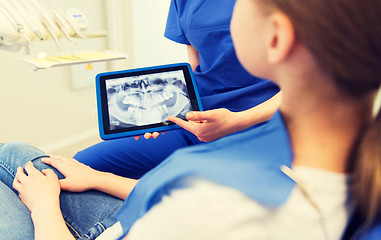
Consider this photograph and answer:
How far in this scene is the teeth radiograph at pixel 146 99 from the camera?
84 centimetres

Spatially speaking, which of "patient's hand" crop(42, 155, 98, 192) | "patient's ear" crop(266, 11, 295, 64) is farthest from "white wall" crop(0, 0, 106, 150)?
"patient's ear" crop(266, 11, 295, 64)

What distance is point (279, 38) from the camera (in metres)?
0.38

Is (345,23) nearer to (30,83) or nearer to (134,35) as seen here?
(30,83)

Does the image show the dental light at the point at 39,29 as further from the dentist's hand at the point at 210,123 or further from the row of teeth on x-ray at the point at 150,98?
the dentist's hand at the point at 210,123

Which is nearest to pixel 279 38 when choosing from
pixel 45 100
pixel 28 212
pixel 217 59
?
pixel 217 59

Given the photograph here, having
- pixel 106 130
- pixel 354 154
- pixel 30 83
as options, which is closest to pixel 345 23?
pixel 354 154

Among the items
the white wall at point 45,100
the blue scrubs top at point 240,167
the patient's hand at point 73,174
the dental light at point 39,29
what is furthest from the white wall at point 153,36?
the blue scrubs top at point 240,167

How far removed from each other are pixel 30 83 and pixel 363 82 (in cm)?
184

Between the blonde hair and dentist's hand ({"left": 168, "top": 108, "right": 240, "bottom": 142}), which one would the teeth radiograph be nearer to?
dentist's hand ({"left": 168, "top": 108, "right": 240, "bottom": 142})

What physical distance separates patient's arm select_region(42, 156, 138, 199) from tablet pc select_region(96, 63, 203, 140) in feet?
0.38

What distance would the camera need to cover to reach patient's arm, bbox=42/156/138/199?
2.62ft

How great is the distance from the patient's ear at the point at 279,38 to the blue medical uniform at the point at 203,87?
0.54 meters

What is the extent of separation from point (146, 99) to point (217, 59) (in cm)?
25

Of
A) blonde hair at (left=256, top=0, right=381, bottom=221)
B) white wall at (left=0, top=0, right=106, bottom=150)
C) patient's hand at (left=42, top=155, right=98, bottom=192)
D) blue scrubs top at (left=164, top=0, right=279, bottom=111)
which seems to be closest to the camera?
blonde hair at (left=256, top=0, right=381, bottom=221)
